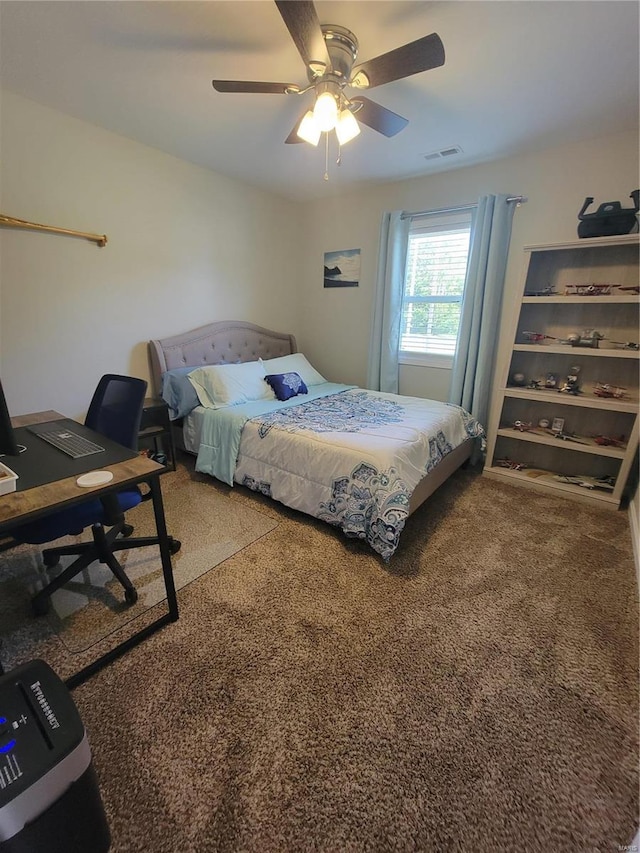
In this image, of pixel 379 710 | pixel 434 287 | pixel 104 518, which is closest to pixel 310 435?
pixel 104 518

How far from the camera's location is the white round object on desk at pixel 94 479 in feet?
4.03

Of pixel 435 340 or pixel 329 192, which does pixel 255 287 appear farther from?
pixel 435 340

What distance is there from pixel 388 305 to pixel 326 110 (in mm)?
2004

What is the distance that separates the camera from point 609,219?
2.40 meters

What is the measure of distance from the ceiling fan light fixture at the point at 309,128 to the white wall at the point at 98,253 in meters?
1.26

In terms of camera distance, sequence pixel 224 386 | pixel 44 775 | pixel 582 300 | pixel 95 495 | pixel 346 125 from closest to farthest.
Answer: pixel 44 775
pixel 95 495
pixel 346 125
pixel 582 300
pixel 224 386

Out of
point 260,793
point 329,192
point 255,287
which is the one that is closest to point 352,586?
point 260,793

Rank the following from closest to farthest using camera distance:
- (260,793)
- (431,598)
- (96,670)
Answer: (260,793), (96,670), (431,598)

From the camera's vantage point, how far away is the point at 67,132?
2.41m

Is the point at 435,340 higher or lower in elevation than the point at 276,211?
lower

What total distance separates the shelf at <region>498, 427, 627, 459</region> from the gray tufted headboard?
2.53 meters

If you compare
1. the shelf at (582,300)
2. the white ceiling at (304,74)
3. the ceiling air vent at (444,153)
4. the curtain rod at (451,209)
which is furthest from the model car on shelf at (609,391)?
the ceiling air vent at (444,153)

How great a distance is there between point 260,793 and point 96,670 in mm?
782

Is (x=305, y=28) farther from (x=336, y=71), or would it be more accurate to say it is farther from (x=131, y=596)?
(x=131, y=596)
